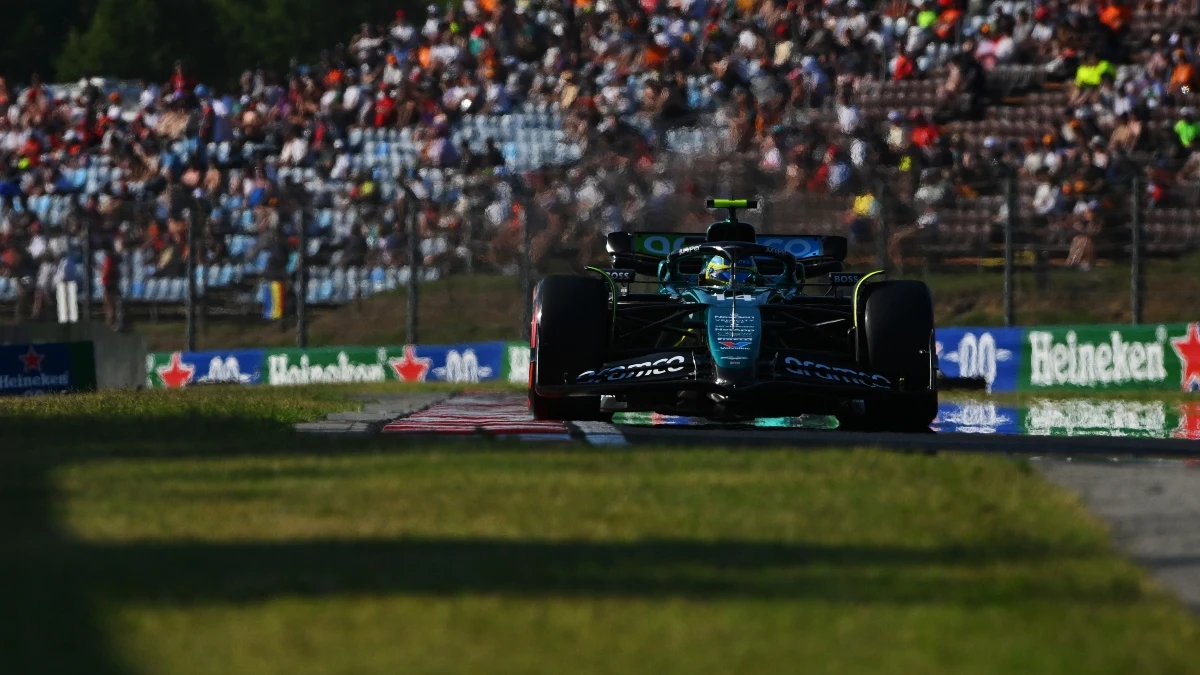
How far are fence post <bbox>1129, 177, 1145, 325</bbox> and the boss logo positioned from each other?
8.87 m

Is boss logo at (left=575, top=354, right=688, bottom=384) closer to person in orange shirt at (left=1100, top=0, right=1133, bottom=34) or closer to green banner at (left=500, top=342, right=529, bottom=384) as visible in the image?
green banner at (left=500, top=342, right=529, bottom=384)

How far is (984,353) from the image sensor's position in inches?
688

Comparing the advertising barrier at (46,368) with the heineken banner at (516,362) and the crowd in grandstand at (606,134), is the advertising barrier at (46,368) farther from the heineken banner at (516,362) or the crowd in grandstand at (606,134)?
the heineken banner at (516,362)

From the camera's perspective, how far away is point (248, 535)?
16.3 ft

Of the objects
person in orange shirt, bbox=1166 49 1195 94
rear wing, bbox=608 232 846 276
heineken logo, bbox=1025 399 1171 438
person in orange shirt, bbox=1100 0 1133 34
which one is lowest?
heineken logo, bbox=1025 399 1171 438

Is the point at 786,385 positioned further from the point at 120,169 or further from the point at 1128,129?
the point at 120,169

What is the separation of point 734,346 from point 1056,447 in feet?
6.49

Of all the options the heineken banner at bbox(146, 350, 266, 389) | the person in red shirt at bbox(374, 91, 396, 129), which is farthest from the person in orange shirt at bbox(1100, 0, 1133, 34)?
the heineken banner at bbox(146, 350, 266, 389)

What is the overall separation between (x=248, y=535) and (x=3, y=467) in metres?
2.24

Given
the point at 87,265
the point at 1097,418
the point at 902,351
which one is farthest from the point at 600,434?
the point at 87,265

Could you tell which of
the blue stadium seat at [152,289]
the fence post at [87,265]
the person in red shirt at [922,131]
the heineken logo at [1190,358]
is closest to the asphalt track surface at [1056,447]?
the heineken logo at [1190,358]

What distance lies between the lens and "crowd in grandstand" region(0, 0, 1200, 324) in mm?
18656

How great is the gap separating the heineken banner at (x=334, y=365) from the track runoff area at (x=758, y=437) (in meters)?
9.43

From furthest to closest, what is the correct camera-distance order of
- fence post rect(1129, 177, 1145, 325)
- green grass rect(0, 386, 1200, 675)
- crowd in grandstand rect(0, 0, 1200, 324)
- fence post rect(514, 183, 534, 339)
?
fence post rect(514, 183, 534, 339)
crowd in grandstand rect(0, 0, 1200, 324)
fence post rect(1129, 177, 1145, 325)
green grass rect(0, 386, 1200, 675)
